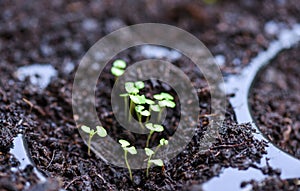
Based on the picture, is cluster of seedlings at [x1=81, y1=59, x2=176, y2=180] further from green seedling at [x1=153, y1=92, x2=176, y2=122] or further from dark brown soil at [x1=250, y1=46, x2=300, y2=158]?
dark brown soil at [x1=250, y1=46, x2=300, y2=158]

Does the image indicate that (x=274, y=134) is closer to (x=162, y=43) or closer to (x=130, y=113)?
(x=130, y=113)

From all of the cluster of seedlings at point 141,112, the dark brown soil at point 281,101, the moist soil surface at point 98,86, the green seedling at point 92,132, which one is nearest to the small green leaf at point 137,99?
the cluster of seedlings at point 141,112

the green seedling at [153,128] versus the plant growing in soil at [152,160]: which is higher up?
the green seedling at [153,128]

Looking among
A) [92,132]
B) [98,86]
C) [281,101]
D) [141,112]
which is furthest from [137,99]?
[281,101]

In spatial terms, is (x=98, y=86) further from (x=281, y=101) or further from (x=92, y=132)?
(x=281, y=101)

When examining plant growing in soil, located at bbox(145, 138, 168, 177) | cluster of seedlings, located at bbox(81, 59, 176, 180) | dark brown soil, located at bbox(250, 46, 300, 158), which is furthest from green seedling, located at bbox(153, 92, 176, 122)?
dark brown soil, located at bbox(250, 46, 300, 158)

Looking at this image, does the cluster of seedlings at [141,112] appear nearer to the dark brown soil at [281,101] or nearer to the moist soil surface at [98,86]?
the moist soil surface at [98,86]

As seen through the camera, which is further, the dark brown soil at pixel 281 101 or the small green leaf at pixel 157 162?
the dark brown soil at pixel 281 101
